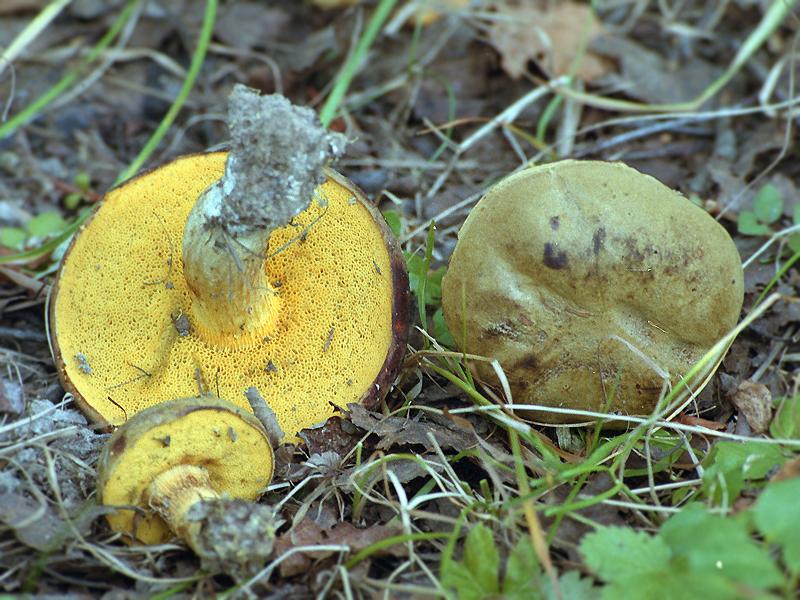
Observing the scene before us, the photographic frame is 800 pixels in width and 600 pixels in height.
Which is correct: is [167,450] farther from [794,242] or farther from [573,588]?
[794,242]

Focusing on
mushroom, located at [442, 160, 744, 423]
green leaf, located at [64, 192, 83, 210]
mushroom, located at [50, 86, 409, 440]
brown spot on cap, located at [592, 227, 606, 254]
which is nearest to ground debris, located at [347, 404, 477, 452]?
mushroom, located at [50, 86, 409, 440]

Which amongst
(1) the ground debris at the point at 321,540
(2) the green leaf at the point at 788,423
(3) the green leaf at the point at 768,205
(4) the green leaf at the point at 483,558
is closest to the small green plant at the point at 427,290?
(1) the ground debris at the point at 321,540

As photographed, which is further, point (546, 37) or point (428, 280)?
point (546, 37)

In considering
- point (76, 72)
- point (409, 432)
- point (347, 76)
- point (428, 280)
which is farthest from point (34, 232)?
point (409, 432)

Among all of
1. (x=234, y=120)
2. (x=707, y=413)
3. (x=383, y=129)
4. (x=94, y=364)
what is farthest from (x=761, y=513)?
(x=383, y=129)

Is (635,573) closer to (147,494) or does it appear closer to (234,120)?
(147,494)

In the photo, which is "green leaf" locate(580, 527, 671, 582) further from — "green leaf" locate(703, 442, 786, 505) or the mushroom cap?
the mushroom cap
